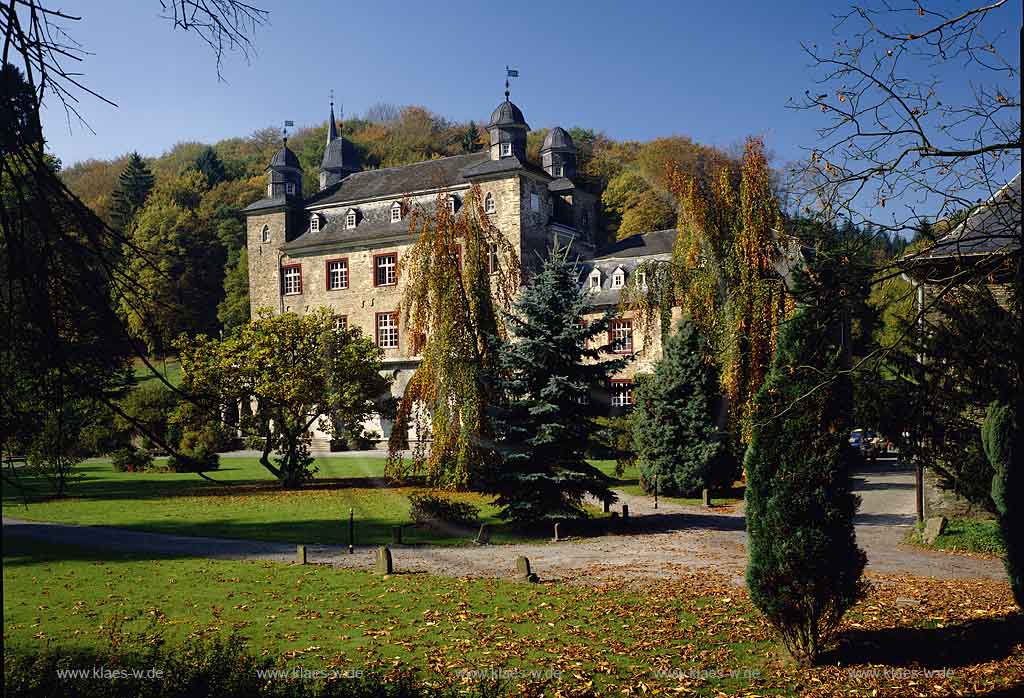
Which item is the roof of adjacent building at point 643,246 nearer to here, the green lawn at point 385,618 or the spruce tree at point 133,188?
the green lawn at point 385,618

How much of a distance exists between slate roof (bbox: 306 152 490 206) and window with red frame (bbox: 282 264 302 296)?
412 centimetres

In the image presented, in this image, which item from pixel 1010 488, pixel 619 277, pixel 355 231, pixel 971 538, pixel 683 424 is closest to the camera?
pixel 1010 488

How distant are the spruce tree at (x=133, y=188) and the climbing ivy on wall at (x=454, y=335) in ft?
136

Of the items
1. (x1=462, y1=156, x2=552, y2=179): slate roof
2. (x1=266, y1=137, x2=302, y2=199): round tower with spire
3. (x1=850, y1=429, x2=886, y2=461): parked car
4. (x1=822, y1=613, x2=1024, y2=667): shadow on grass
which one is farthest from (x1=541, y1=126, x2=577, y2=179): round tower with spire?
(x1=822, y1=613, x2=1024, y2=667): shadow on grass

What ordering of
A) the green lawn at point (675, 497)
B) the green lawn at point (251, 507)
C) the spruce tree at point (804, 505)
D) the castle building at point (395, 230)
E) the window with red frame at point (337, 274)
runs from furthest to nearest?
the window with red frame at point (337, 274), the castle building at point (395, 230), the green lawn at point (675, 497), the green lawn at point (251, 507), the spruce tree at point (804, 505)

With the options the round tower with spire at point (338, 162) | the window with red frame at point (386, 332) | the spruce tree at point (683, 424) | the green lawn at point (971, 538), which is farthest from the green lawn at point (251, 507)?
the round tower with spire at point (338, 162)

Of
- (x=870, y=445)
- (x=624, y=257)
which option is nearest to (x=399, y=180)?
(x=624, y=257)

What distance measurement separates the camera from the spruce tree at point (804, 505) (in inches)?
326

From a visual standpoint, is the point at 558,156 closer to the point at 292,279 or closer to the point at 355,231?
the point at 355,231

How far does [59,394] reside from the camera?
3.88m

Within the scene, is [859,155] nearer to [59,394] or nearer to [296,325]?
[59,394]

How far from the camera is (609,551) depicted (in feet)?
55.0

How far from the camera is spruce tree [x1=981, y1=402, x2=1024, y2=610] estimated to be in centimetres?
905

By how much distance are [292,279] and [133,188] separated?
22.4m
